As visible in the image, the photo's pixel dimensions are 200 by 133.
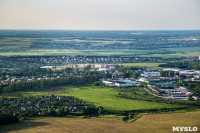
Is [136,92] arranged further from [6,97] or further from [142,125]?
[6,97]

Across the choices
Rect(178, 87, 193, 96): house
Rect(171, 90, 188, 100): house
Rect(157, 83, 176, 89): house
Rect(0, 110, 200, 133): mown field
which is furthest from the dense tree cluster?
Rect(157, 83, 176, 89): house


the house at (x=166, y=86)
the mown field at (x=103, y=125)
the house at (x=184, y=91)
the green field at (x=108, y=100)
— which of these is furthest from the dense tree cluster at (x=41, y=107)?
the house at (x=166, y=86)

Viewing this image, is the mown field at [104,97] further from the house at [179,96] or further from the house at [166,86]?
the house at [179,96]

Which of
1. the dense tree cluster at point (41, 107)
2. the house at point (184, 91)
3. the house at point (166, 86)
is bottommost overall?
the house at point (166, 86)

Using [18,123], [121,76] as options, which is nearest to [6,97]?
[18,123]

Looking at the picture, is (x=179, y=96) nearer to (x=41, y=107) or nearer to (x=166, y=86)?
(x=166, y=86)

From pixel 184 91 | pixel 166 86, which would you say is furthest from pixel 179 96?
pixel 166 86
